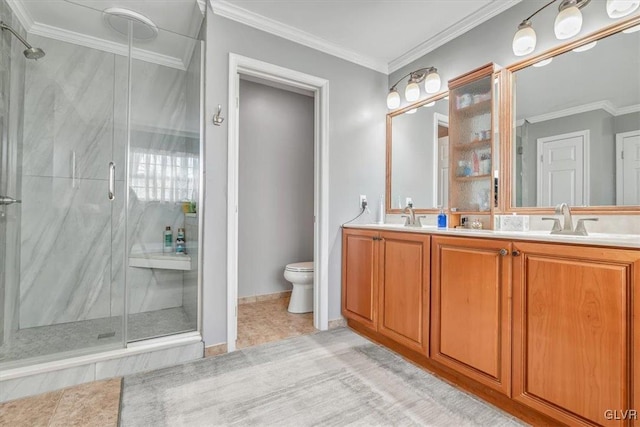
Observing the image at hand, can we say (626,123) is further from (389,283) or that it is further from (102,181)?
(102,181)

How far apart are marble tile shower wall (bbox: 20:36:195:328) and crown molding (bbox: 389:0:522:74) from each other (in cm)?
198

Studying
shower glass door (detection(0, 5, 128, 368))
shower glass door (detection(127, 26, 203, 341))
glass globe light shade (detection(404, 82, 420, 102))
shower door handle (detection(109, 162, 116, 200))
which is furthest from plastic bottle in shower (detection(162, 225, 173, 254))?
glass globe light shade (detection(404, 82, 420, 102))

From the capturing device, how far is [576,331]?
4.01 ft

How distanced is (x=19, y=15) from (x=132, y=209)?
1546 millimetres


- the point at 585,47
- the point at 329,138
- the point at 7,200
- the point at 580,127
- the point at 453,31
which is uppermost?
the point at 453,31

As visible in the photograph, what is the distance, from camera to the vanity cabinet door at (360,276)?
2.33m

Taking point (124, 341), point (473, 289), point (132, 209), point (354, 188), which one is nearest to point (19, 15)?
point (132, 209)

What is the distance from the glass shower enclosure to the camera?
7.23 feet

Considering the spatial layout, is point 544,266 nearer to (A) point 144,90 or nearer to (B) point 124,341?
(B) point 124,341

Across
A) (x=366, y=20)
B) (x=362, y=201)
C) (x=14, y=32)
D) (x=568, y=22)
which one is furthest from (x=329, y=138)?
(x=14, y=32)

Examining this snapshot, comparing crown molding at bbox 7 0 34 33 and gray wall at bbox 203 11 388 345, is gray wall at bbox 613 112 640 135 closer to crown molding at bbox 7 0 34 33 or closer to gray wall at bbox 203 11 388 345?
gray wall at bbox 203 11 388 345

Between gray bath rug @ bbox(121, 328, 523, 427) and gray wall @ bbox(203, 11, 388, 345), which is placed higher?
gray wall @ bbox(203, 11, 388, 345)

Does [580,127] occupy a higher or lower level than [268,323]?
higher

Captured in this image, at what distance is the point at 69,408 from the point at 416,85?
10.2 ft
